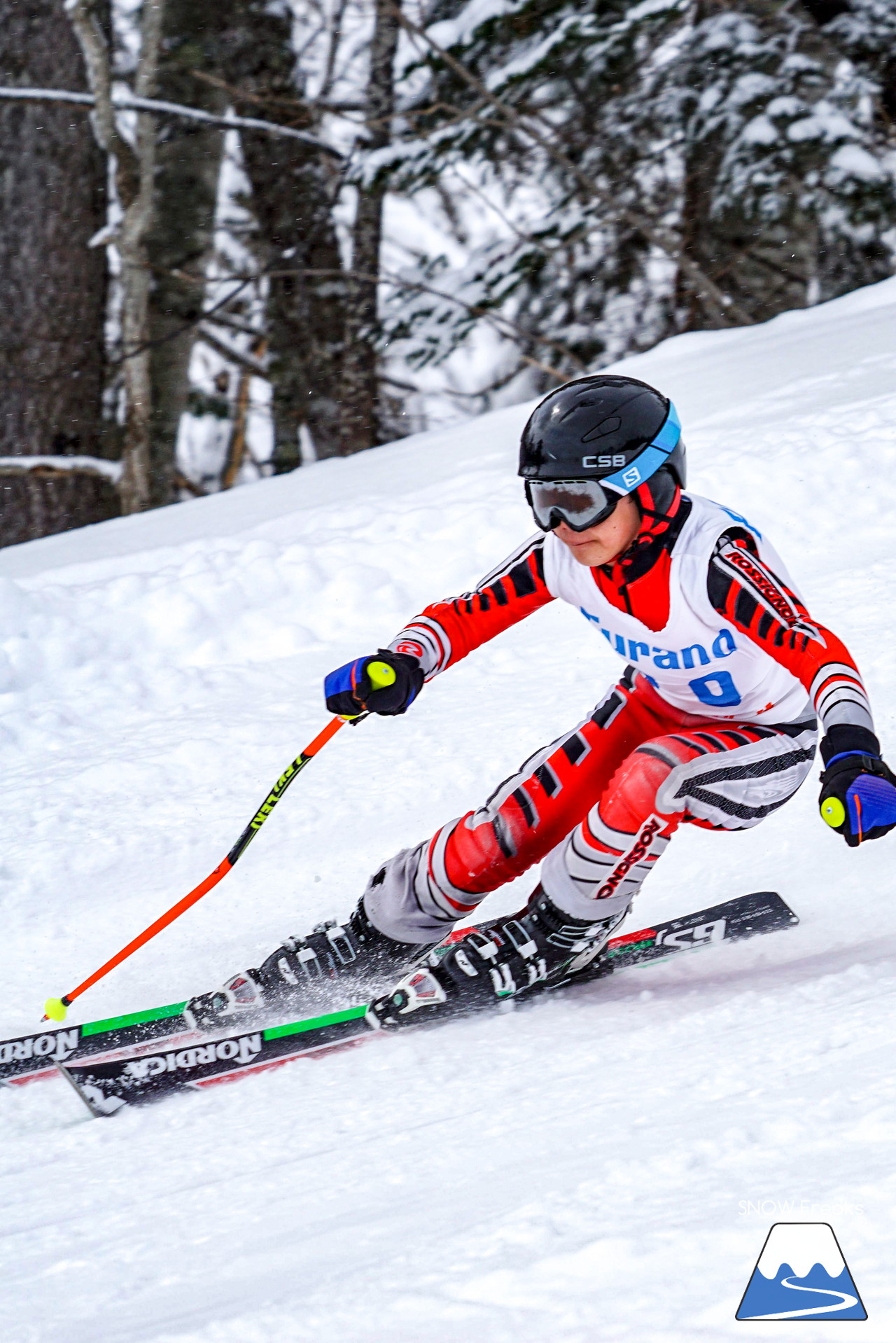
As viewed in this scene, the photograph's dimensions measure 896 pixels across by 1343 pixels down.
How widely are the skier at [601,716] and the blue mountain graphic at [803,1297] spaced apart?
1076mm

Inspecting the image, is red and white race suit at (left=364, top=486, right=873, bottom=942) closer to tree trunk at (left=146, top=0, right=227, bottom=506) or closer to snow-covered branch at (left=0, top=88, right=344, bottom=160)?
snow-covered branch at (left=0, top=88, right=344, bottom=160)

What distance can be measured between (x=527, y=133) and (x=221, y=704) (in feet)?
18.7

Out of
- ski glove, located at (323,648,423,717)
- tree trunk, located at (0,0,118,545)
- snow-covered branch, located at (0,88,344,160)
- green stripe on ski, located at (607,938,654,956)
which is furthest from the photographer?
tree trunk, located at (0,0,118,545)

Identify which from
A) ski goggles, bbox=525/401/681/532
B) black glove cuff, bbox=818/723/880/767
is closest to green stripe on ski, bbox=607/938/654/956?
black glove cuff, bbox=818/723/880/767

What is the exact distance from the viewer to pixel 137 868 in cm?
390

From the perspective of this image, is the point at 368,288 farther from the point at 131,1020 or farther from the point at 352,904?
the point at 131,1020

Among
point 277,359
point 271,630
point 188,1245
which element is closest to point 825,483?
point 271,630

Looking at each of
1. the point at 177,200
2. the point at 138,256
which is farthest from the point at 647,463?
the point at 177,200

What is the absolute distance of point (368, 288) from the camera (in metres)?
9.59

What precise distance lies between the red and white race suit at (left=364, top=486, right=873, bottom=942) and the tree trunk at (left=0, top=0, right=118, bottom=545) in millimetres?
6064

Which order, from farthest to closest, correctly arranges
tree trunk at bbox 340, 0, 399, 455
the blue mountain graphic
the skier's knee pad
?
tree trunk at bbox 340, 0, 399, 455, the skier's knee pad, the blue mountain graphic

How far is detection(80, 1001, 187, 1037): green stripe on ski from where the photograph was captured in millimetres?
2807

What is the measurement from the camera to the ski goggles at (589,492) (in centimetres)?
254

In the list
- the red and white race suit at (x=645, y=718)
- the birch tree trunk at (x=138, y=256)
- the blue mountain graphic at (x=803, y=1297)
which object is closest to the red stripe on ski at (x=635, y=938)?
the red and white race suit at (x=645, y=718)
